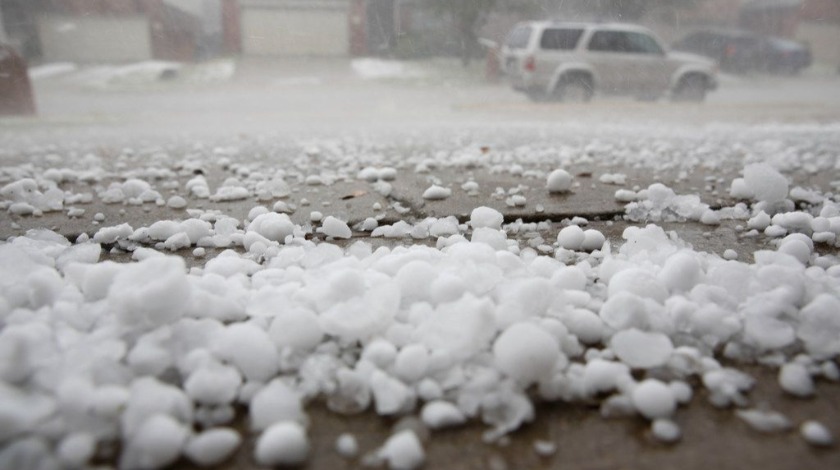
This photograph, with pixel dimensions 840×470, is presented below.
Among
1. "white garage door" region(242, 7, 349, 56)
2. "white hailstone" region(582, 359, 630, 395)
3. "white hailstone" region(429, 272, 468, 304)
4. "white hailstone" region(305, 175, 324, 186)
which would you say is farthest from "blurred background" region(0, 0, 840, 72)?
"white hailstone" region(582, 359, 630, 395)

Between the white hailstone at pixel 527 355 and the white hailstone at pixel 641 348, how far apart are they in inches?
4.8

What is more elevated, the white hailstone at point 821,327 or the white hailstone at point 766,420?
the white hailstone at point 821,327

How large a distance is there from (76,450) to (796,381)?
2.83 ft

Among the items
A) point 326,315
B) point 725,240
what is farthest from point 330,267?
point 725,240

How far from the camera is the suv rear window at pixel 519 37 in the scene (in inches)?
232

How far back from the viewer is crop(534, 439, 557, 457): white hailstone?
589 millimetres

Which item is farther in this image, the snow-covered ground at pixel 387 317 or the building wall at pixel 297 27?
the building wall at pixel 297 27

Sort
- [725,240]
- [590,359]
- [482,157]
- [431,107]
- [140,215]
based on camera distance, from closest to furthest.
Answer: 1. [590,359]
2. [725,240]
3. [140,215]
4. [482,157]
5. [431,107]

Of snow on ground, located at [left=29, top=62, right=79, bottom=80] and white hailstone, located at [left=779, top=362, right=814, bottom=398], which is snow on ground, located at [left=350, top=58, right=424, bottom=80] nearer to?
snow on ground, located at [left=29, top=62, right=79, bottom=80]

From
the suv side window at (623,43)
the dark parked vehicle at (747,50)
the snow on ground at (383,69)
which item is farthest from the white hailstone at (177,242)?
the dark parked vehicle at (747,50)

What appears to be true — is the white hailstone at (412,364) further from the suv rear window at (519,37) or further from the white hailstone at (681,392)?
the suv rear window at (519,37)

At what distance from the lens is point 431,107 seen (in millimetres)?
6996

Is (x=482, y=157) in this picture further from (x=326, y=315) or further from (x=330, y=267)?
(x=326, y=315)

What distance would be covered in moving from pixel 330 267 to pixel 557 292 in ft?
1.34
